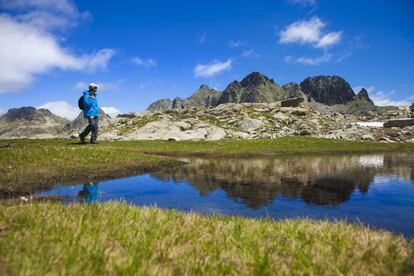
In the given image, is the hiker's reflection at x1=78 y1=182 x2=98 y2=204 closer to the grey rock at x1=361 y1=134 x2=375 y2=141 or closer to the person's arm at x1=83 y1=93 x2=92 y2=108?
the person's arm at x1=83 y1=93 x2=92 y2=108

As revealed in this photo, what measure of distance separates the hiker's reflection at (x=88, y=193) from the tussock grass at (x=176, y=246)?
16.5 feet

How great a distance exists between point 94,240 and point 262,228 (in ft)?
12.2

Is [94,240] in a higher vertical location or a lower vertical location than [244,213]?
higher

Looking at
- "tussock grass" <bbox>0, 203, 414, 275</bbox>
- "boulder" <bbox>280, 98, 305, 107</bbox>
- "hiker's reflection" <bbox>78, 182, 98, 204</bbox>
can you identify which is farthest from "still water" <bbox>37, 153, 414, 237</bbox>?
"boulder" <bbox>280, 98, 305, 107</bbox>

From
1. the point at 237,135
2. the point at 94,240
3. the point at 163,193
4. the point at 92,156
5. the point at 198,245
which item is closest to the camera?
the point at 94,240

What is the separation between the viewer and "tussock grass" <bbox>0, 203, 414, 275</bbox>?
5426mm

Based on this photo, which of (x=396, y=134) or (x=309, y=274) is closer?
(x=309, y=274)

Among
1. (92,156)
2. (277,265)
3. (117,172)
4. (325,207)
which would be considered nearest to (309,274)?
(277,265)

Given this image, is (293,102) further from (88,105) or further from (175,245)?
(175,245)

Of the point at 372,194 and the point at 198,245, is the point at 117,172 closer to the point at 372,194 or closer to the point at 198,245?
the point at 372,194

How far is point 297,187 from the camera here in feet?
61.7

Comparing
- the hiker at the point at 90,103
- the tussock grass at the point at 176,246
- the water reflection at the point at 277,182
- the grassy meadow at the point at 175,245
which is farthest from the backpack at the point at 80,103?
the tussock grass at the point at 176,246

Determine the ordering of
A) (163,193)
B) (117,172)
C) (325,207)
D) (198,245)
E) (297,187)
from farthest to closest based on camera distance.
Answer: (117,172) < (297,187) < (163,193) < (325,207) < (198,245)

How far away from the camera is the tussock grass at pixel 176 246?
5.43 metres
